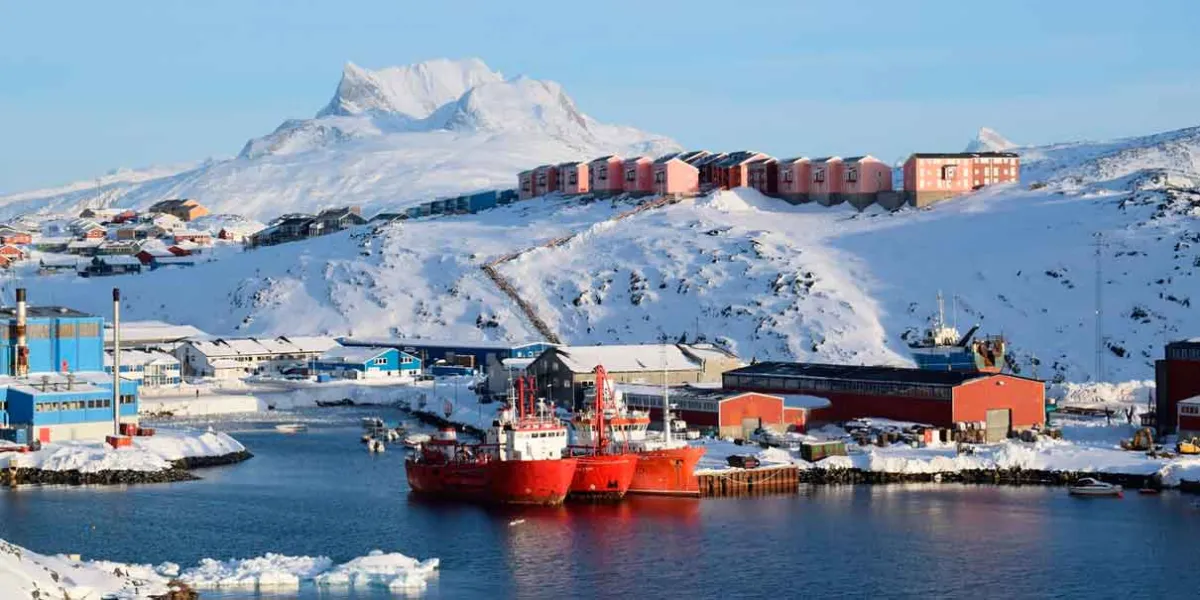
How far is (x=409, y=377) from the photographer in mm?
67438

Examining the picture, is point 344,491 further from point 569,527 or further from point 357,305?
point 357,305

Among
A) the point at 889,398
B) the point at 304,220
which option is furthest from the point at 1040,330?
the point at 304,220

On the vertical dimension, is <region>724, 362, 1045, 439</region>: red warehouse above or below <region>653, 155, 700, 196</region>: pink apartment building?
below

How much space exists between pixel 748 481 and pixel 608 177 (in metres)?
48.1

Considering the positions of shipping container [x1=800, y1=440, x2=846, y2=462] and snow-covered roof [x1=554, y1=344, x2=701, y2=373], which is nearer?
shipping container [x1=800, y1=440, x2=846, y2=462]

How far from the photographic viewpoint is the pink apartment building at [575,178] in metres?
89.6

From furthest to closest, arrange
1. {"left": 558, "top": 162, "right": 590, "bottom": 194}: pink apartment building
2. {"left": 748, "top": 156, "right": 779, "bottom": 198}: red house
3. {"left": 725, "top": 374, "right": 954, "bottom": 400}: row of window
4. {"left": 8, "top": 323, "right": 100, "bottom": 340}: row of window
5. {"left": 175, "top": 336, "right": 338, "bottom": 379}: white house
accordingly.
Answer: {"left": 558, "top": 162, "right": 590, "bottom": 194}: pink apartment building
{"left": 748, "top": 156, "right": 779, "bottom": 198}: red house
{"left": 175, "top": 336, "right": 338, "bottom": 379}: white house
{"left": 8, "top": 323, "right": 100, "bottom": 340}: row of window
{"left": 725, "top": 374, "right": 954, "bottom": 400}: row of window

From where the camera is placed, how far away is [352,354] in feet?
226

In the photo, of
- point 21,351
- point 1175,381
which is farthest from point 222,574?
point 1175,381

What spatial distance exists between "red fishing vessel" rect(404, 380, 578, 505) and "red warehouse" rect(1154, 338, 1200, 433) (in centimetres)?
1654

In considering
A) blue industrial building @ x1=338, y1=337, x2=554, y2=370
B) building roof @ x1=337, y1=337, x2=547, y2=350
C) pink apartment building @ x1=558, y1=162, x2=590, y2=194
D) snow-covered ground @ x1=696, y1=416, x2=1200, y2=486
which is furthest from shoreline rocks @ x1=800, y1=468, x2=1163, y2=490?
pink apartment building @ x1=558, y1=162, x2=590, y2=194

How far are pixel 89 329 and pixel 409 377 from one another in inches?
620

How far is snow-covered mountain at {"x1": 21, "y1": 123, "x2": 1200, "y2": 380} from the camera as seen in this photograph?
66188 mm

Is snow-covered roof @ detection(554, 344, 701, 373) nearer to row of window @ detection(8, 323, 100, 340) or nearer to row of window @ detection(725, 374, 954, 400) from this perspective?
row of window @ detection(725, 374, 954, 400)
